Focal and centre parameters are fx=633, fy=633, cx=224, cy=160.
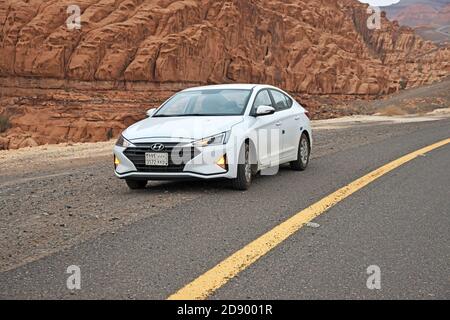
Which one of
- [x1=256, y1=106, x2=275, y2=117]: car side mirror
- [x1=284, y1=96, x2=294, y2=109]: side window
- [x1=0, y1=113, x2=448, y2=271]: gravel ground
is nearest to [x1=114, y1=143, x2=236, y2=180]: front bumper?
[x1=0, y1=113, x2=448, y2=271]: gravel ground

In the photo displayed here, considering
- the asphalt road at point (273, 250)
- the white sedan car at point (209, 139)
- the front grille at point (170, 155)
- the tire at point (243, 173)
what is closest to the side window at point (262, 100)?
the white sedan car at point (209, 139)

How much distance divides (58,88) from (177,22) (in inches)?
401

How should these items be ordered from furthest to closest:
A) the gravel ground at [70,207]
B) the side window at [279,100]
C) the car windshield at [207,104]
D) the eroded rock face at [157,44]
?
the eroded rock face at [157,44] → the side window at [279,100] → the car windshield at [207,104] → the gravel ground at [70,207]

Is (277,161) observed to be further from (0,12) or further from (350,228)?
(0,12)

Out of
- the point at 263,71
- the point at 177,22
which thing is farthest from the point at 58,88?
the point at 263,71

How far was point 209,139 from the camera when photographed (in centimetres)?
794

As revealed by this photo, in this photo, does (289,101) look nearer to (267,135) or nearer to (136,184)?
(267,135)

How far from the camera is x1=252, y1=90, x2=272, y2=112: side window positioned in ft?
30.4

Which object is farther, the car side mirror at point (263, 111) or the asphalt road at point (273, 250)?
the car side mirror at point (263, 111)

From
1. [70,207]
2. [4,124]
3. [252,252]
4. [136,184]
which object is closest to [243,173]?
[136,184]

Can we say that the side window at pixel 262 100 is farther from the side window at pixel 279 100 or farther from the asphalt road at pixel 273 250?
the asphalt road at pixel 273 250

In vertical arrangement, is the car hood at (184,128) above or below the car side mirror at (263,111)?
below

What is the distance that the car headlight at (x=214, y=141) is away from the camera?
788 centimetres

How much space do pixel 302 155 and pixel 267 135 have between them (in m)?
1.57
